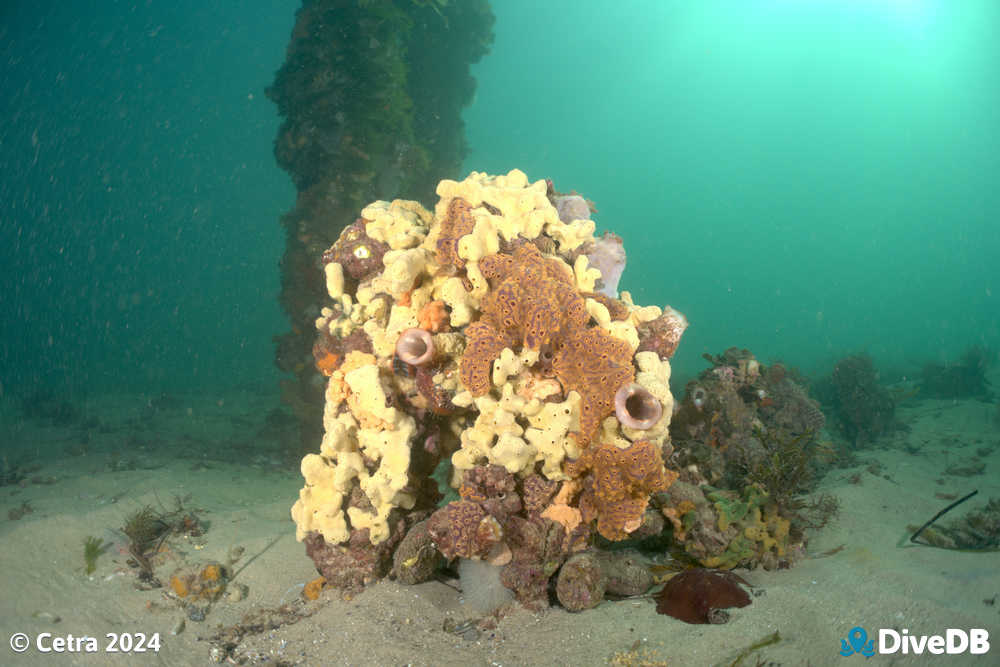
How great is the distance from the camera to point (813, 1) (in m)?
91.7

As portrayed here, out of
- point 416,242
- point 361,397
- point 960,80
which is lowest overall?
point 361,397

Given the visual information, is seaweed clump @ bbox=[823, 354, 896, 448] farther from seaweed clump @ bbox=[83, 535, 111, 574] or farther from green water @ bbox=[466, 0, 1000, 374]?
green water @ bbox=[466, 0, 1000, 374]

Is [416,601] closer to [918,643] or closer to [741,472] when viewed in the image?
[918,643]

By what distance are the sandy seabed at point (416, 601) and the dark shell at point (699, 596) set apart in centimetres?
9

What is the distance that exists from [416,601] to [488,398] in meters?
1.66

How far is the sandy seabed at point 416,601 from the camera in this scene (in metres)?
2.62

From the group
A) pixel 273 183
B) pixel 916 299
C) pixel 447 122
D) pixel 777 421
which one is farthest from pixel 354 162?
pixel 273 183

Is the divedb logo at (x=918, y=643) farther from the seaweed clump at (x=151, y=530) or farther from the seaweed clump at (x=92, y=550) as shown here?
the seaweed clump at (x=92, y=550)

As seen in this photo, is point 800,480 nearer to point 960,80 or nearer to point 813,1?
point 813,1

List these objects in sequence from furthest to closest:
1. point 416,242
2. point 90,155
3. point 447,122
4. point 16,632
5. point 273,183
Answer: point 273,183, point 90,155, point 447,122, point 416,242, point 16,632

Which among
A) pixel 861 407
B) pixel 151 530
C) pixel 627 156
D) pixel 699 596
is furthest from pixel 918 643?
pixel 627 156

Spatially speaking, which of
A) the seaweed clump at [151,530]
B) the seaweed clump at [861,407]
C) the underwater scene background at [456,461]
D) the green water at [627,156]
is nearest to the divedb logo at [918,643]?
the underwater scene background at [456,461]

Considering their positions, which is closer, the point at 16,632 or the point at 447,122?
the point at 16,632

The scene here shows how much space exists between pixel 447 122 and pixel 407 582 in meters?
12.9
